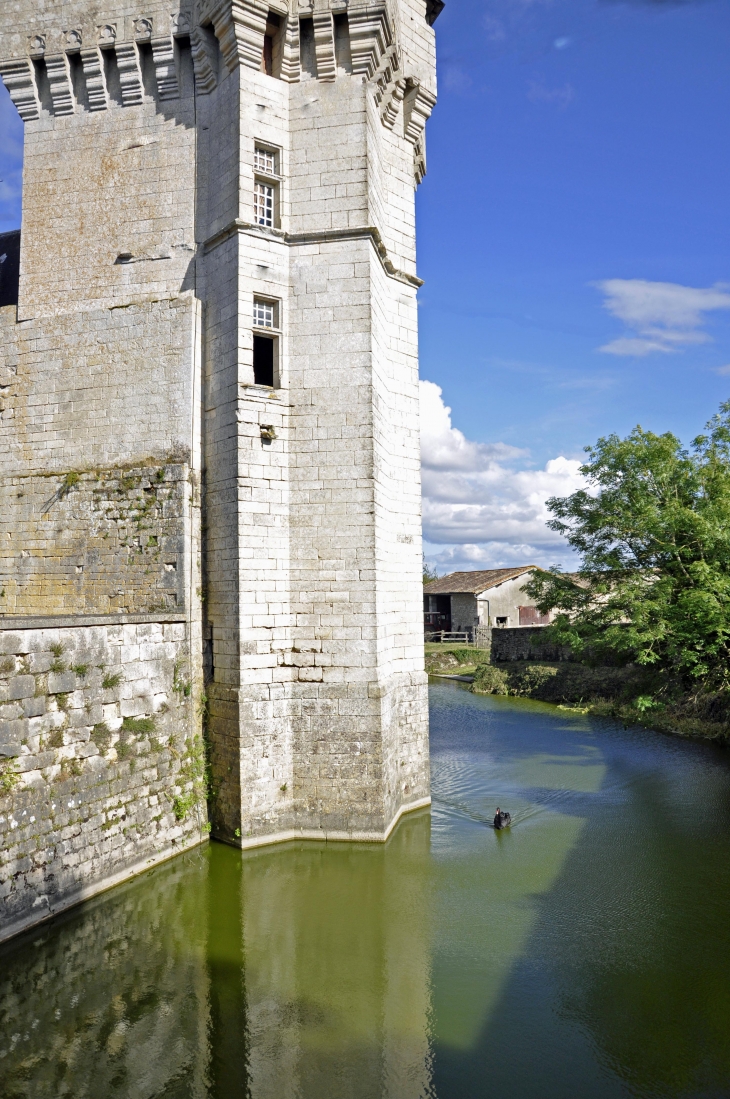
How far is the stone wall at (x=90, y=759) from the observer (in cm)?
669

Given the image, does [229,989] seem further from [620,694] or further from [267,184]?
[620,694]

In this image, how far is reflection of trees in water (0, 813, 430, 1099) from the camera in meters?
4.96

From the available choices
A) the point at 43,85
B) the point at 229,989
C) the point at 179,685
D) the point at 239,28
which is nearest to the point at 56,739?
the point at 179,685

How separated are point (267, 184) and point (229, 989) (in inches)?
369

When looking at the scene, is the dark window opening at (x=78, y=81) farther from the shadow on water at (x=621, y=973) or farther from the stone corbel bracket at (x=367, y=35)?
the shadow on water at (x=621, y=973)

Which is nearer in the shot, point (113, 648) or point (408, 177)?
point (113, 648)

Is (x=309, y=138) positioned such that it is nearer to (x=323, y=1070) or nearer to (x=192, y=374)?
(x=192, y=374)

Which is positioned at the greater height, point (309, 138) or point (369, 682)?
point (309, 138)

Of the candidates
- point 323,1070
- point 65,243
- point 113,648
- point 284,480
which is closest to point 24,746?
point 113,648

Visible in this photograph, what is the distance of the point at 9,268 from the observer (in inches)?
509

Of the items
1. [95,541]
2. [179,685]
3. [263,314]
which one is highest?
[263,314]

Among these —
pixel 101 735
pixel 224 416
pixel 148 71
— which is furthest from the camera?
pixel 148 71

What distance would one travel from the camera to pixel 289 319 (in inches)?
382

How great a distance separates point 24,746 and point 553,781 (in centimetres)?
871
